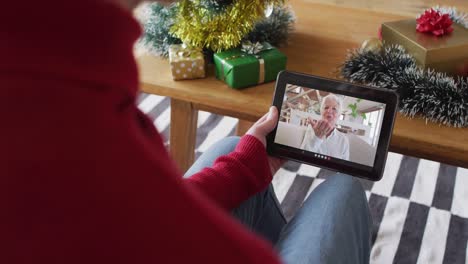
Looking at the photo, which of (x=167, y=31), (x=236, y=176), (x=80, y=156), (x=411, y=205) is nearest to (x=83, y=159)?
(x=80, y=156)

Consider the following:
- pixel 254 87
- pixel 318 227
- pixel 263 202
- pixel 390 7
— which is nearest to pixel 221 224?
pixel 318 227

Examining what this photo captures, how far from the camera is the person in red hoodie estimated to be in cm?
29

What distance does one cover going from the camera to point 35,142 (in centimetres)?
29

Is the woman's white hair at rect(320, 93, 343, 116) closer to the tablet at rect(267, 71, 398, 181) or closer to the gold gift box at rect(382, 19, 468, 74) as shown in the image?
the tablet at rect(267, 71, 398, 181)

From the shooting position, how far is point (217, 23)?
0.98 m

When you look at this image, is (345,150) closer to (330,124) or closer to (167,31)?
(330,124)

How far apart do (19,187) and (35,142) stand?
26mm

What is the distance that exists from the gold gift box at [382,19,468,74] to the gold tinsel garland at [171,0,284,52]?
251mm

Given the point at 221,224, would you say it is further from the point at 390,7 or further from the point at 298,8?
the point at 390,7

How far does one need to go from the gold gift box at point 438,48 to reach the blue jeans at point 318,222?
0.26 metres

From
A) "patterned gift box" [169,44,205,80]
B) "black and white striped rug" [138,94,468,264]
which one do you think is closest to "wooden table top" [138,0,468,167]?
"patterned gift box" [169,44,205,80]

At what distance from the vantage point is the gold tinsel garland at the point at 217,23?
0.98 m

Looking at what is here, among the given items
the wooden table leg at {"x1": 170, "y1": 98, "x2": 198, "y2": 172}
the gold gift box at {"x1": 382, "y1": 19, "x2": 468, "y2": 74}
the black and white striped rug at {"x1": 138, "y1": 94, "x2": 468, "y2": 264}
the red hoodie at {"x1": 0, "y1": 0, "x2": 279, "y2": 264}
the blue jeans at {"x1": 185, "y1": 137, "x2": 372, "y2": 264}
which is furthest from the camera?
the black and white striped rug at {"x1": 138, "y1": 94, "x2": 468, "y2": 264}

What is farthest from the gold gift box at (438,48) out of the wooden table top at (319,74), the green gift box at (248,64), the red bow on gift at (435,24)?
the green gift box at (248,64)
